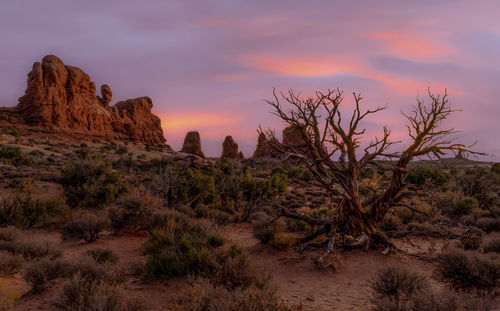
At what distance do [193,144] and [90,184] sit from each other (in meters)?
60.8

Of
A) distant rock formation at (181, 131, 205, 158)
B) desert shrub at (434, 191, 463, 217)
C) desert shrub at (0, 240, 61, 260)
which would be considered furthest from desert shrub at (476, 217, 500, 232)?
distant rock formation at (181, 131, 205, 158)

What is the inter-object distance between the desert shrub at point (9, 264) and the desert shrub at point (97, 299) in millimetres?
2503

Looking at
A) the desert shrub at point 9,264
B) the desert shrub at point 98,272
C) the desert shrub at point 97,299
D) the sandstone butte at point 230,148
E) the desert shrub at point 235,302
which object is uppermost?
the sandstone butte at point 230,148

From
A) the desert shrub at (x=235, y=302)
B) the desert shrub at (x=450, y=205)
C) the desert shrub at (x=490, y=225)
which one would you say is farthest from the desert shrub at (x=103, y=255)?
the desert shrub at (x=450, y=205)

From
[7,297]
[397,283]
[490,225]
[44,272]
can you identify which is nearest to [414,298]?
[397,283]

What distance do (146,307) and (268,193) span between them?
38.8ft

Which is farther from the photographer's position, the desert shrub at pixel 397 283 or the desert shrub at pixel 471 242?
the desert shrub at pixel 471 242

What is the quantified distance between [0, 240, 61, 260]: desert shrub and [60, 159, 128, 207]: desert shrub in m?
6.86

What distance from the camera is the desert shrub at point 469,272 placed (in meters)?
5.34

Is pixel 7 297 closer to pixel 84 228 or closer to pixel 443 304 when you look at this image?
pixel 84 228

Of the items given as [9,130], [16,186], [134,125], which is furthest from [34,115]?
[16,186]

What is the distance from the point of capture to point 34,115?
54719 millimetres

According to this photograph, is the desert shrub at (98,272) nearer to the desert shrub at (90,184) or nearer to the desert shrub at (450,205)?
the desert shrub at (90,184)

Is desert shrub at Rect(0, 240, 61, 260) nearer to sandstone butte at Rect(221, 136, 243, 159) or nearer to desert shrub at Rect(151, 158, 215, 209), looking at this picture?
desert shrub at Rect(151, 158, 215, 209)
